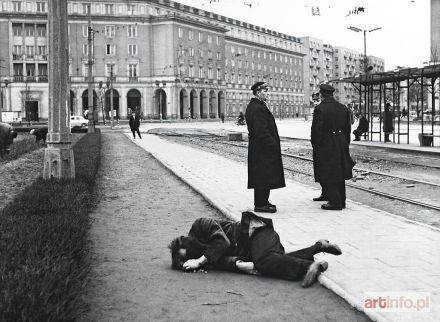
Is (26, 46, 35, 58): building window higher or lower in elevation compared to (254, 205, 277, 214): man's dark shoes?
higher

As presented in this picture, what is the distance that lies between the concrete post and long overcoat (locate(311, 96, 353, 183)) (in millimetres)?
4796

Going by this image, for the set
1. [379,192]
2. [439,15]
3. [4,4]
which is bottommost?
[379,192]

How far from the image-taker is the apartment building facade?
94.4 meters

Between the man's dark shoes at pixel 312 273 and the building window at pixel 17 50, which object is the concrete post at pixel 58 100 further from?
the building window at pixel 17 50

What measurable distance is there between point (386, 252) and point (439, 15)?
75.2 metres

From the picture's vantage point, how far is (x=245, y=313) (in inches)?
183

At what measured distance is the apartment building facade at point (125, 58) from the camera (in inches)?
3716

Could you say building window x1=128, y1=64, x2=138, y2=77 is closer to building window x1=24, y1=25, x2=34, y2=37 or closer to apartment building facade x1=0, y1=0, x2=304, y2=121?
apartment building facade x1=0, y1=0, x2=304, y2=121

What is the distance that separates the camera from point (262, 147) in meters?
9.14

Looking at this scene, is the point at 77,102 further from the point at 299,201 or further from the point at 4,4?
the point at 299,201

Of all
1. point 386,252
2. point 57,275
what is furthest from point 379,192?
point 57,275

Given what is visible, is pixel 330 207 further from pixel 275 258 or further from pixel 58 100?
pixel 58 100

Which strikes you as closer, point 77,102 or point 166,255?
point 166,255

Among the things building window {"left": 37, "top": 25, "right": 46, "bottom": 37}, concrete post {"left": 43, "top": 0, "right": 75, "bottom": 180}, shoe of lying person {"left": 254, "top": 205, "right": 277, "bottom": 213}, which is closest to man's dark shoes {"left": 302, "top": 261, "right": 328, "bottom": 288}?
shoe of lying person {"left": 254, "top": 205, "right": 277, "bottom": 213}
